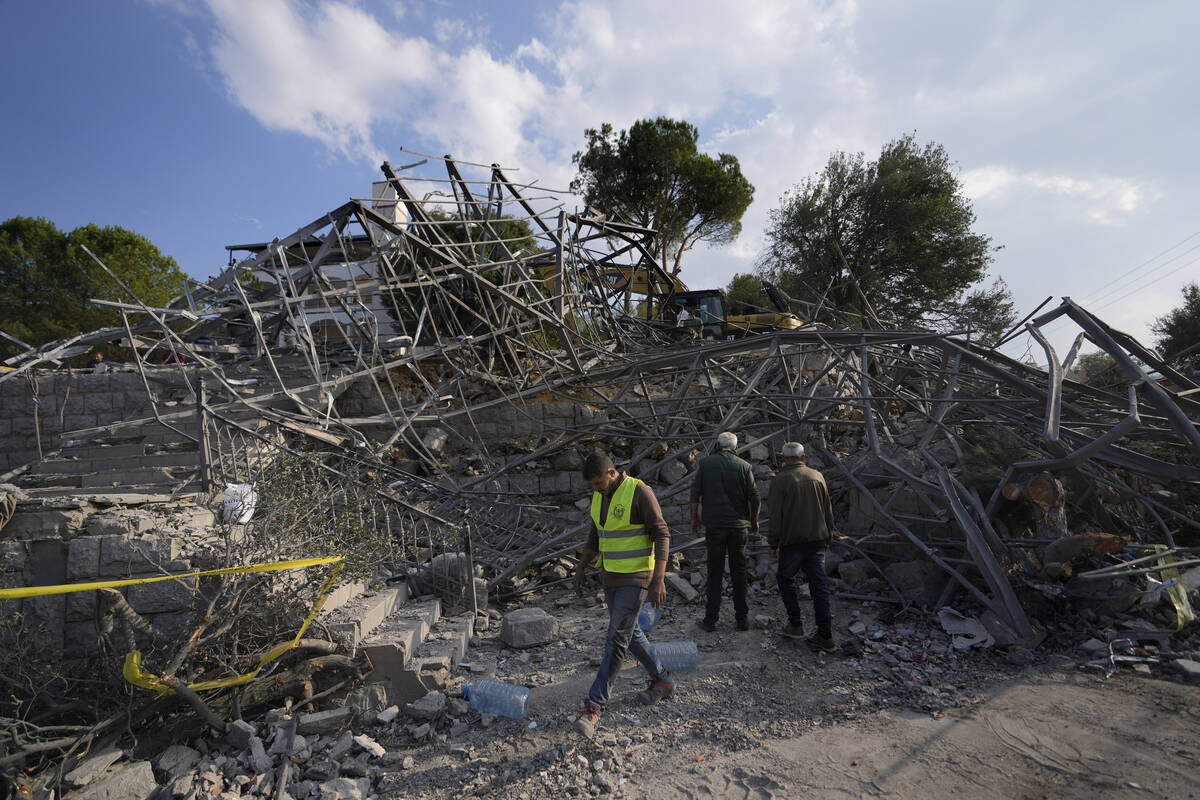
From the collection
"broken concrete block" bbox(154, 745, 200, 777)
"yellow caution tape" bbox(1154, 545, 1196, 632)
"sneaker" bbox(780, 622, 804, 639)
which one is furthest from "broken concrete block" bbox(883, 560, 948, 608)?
"broken concrete block" bbox(154, 745, 200, 777)

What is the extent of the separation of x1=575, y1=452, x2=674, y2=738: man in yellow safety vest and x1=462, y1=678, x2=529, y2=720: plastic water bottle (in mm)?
395

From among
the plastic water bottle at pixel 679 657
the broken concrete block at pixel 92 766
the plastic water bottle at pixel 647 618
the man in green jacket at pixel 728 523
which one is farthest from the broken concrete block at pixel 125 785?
the man in green jacket at pixel 728 523

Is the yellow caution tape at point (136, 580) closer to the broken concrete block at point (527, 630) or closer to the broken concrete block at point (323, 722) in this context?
the broken concrete block at point (323, 722)

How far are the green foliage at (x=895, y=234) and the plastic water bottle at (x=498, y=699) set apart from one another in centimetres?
1828

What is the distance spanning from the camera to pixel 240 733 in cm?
344

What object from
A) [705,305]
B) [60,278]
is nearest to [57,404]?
[705,305]

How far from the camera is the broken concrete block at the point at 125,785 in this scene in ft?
9.43

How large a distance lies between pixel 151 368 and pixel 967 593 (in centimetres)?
1002

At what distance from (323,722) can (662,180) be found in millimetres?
22544

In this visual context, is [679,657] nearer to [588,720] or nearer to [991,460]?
[588,720]

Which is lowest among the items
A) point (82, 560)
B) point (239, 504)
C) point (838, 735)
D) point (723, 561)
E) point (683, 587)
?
point (838, 735)

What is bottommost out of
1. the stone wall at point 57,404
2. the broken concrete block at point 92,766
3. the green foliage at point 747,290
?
the broken concrete block at point 92,766

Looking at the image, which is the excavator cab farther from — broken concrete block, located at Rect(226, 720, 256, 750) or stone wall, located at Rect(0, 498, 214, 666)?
broken concrete block, located at Rect(226, 720, 256, 750)

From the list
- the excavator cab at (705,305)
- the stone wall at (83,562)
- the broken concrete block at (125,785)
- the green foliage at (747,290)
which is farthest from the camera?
the green foliage at (747,290)
